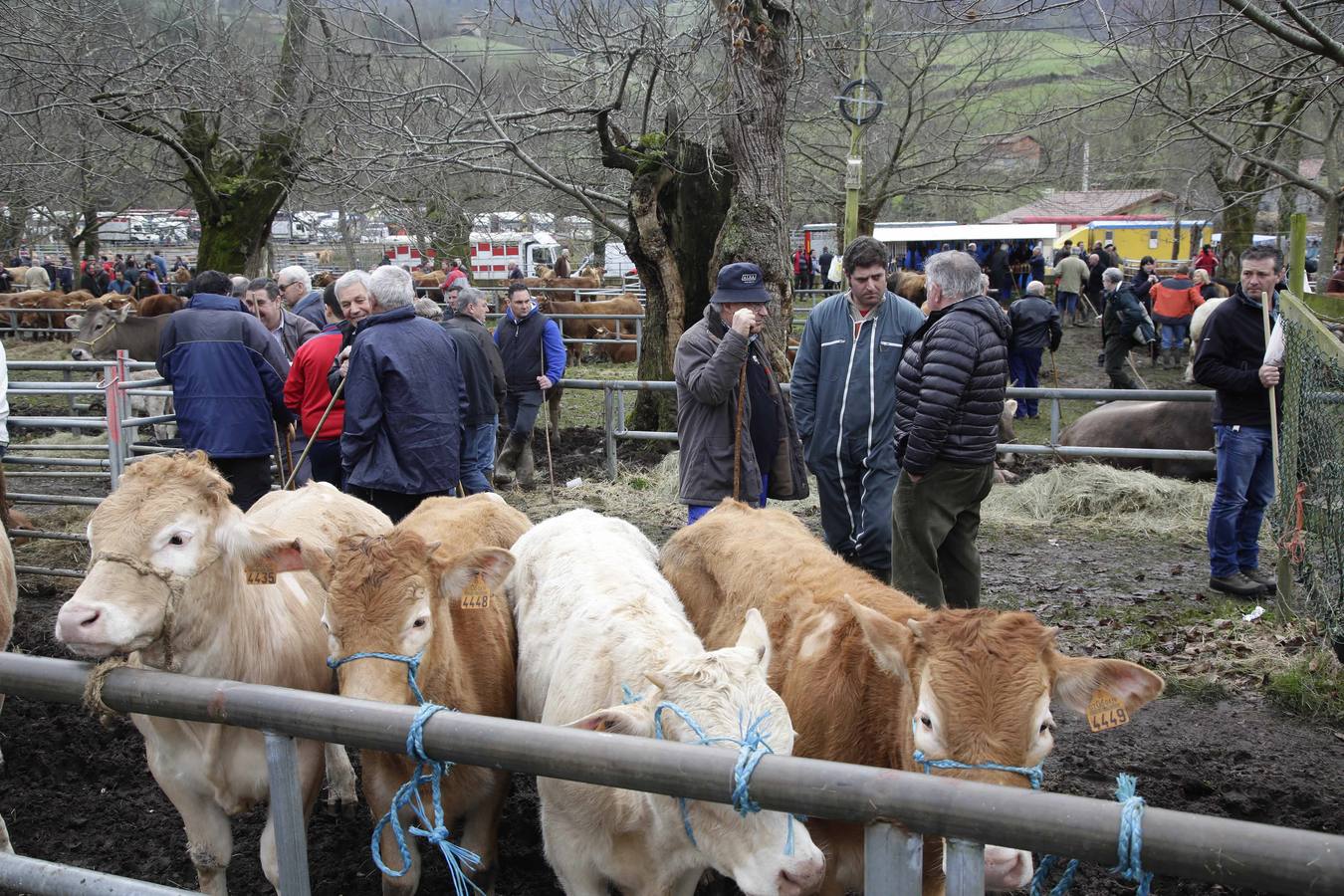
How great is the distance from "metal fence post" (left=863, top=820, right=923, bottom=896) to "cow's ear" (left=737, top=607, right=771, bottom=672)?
3.67ft

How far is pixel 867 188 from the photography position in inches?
926

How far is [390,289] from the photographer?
18.3 feet

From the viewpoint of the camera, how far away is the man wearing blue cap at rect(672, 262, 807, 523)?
5398 mm

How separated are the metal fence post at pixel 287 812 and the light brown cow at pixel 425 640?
2.54 feet

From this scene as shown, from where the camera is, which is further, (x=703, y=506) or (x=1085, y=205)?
(x=1085, y=205)

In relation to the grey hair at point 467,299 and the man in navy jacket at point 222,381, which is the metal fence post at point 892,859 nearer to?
the man in navy jacket at point 222,381

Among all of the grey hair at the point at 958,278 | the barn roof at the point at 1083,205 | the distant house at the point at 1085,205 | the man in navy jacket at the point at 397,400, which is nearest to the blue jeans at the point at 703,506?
the man in navy jacket at the point at 397,400

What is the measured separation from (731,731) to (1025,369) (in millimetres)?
11793

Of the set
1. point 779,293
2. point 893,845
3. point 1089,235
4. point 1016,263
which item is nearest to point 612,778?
point 893,845

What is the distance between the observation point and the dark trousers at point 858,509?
5383mm

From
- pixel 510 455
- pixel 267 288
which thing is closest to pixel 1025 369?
pixel 510 455

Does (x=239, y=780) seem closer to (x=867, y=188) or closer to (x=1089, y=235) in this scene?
(x=867, y=188)

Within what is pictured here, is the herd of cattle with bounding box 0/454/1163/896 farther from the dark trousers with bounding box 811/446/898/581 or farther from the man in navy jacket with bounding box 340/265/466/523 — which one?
the man in navy jacket with bounding box 340/265/466/523

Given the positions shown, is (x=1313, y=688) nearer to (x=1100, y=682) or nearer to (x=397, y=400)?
(x=1100, y=682)
